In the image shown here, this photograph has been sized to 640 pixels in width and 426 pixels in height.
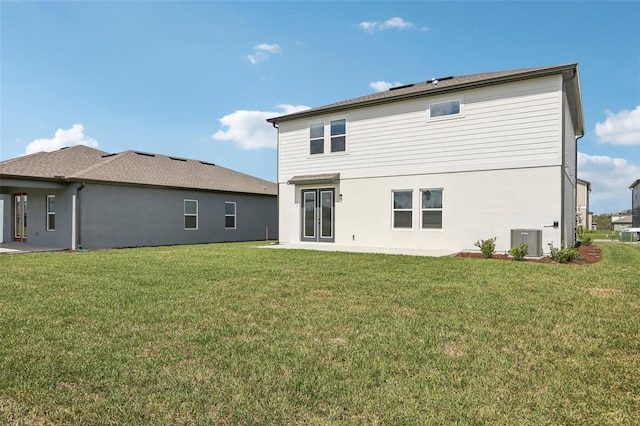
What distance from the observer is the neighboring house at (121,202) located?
15.2 meters

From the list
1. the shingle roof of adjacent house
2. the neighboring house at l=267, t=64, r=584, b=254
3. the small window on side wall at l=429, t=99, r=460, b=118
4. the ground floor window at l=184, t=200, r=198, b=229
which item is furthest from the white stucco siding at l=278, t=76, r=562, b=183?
the shingle roof of adjacent house

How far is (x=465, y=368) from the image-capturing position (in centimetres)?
328

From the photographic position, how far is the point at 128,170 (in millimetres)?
17719

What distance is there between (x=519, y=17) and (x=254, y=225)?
619 inches

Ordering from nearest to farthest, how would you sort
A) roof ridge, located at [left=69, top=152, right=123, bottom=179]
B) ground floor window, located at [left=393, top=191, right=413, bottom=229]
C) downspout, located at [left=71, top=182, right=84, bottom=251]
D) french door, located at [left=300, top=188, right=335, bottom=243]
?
ground floor window, located at [left=393, top=191, right=413, bottom=229], downspout, located at [left=71, top=182, right=84, bottom=251], roof ridge, located at [left=69, top=152, right=123, bottom=179], french door, located at [left=300, top=188, right=335, bottom=243]

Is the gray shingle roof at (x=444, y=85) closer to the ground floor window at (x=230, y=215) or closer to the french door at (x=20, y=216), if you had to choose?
the ground floor window at (x=230, y=215)

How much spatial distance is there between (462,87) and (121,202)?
46.7 ft

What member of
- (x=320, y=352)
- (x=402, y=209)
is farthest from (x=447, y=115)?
(x=320, y=352)

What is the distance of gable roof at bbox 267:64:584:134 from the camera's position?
11.3m

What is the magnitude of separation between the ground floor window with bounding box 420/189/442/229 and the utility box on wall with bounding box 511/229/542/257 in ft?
8.37

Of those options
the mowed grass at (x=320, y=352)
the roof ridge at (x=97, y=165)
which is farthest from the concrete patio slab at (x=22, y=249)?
the mowed grass at (x=320, y=352)

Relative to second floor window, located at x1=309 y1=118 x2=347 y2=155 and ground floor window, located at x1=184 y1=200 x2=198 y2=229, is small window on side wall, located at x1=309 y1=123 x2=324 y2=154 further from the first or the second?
ground floor window, located at x1=184 y1=200 x2=198 y2=229

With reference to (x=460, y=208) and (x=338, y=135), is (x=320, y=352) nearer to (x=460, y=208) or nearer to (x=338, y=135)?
(x=460, y=208)

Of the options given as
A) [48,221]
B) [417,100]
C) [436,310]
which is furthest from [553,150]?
[48,221]
